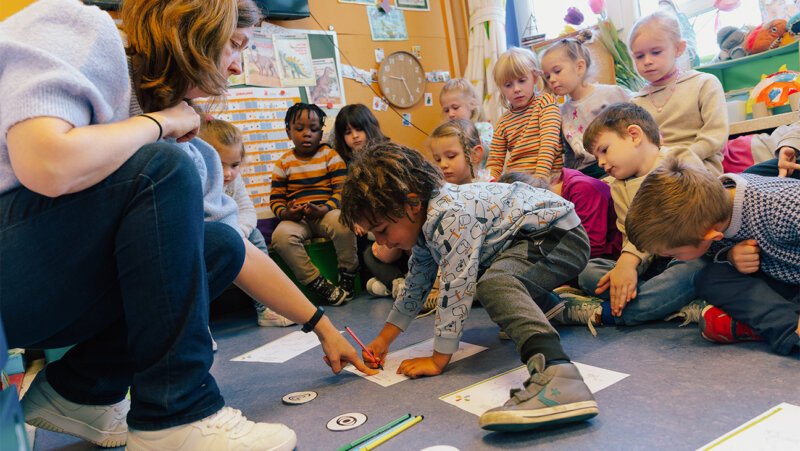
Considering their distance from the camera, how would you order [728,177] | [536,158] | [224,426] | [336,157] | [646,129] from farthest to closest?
[336,157], [536,158], [646,129], [728,177], [224,426]

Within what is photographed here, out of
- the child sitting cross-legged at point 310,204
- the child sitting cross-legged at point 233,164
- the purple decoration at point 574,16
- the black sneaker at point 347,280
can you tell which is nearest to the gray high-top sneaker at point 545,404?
the child sitting cross-legged at point 233,164

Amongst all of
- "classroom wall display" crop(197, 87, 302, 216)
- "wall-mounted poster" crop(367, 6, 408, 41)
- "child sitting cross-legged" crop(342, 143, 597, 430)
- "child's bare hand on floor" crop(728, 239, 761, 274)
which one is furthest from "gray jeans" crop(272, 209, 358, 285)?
"child's bare hand on floor" crop(728, 239, 761, 274)

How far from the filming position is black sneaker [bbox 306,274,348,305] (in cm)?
232

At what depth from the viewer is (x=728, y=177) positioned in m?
1.16

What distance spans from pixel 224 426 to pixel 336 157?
2.04 meters

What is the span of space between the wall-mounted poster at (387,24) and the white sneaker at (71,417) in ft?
9.68

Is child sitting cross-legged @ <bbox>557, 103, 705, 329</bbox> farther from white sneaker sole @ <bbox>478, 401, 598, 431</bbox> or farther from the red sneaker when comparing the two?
white sneaker sole @ <bbox>478, 401, 598, 431</bbox>

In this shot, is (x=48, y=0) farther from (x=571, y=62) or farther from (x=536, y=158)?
(x=571, y=62)

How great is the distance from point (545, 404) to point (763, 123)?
180cm

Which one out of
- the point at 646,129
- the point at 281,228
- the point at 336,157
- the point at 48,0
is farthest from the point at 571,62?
the point at 48,0

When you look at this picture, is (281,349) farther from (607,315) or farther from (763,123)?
(763,123)

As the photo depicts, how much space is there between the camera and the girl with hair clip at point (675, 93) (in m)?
1.83

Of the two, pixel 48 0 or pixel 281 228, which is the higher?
pixel 48 0

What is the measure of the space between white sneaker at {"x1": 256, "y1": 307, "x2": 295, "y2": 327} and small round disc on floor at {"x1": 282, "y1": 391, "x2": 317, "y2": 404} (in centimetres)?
92
